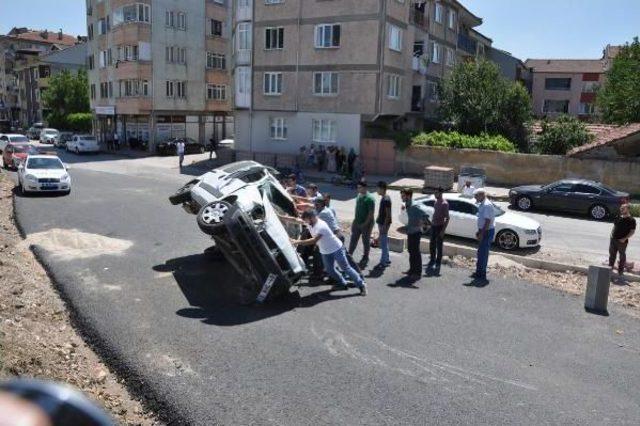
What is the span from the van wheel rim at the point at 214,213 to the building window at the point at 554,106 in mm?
67402

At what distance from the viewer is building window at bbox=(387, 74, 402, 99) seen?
106ft

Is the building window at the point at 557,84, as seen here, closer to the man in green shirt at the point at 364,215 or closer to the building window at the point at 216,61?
the building window at the point at 216,61

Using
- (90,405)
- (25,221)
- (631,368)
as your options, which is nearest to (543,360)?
(631,368)

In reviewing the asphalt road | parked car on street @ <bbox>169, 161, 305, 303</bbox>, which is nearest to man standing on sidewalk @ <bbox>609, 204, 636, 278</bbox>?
the asphalt road

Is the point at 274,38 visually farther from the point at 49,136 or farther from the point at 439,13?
the point at 49,136

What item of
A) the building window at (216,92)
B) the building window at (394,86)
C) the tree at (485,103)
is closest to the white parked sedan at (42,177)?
the building window at (394,86)

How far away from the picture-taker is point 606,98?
41.8 m

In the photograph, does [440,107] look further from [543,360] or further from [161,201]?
[543,360]

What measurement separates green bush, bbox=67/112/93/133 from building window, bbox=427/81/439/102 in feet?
124

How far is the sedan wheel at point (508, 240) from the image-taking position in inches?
575

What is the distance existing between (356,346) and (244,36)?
31.4 m

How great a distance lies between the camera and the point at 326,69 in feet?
105

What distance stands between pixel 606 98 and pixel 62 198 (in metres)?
38.4

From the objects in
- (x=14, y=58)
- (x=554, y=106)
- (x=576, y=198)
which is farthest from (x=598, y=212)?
(x=14, y=58)
